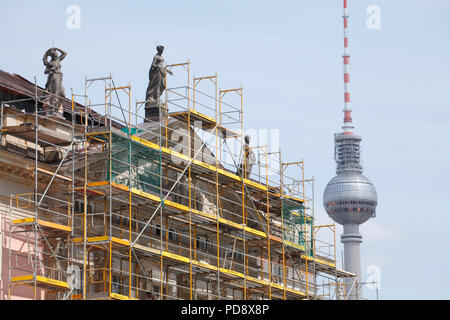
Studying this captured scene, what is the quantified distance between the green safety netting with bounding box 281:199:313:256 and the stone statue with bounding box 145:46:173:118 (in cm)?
992

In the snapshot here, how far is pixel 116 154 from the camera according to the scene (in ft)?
168

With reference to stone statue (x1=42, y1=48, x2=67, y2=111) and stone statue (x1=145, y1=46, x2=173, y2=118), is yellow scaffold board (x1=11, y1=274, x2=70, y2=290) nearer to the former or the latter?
stone statue (x1=42, y1=48, x2=67, y2=111)

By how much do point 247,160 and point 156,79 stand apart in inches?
279

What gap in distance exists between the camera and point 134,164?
52.0 metres

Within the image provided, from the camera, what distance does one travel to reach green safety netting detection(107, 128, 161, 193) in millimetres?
50531

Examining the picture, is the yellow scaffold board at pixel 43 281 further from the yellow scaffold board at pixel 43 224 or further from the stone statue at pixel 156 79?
the stone statue at pixel 156 79

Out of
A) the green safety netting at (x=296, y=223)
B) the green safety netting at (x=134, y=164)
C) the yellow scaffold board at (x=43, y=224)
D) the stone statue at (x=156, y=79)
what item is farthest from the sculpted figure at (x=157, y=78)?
the yellow scaffold board at (x=43, y=224)

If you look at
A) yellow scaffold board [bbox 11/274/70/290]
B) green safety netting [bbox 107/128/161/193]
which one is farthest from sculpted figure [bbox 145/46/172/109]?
yellow scaffold board [bbox 11/274/70/290]

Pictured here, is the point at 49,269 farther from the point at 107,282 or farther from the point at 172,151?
the point at 172,151

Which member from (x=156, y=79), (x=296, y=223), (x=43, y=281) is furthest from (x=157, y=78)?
(x=43, y=281)

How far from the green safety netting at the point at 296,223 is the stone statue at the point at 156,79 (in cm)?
992

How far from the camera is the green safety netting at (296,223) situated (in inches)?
2530

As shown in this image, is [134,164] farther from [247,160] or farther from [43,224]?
[247,160]
